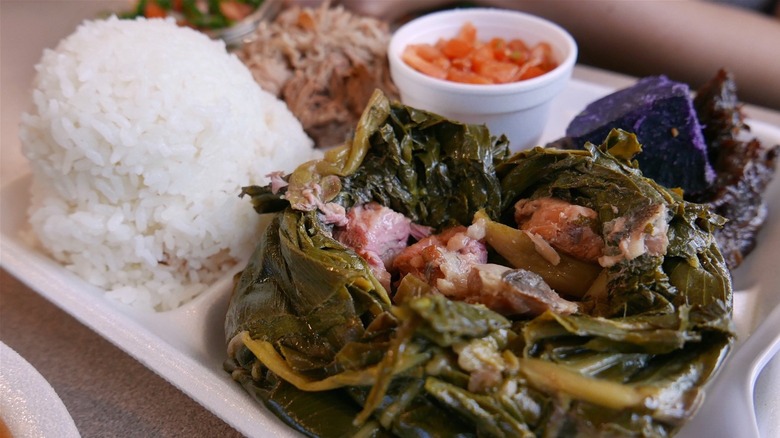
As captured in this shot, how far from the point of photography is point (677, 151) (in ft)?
7.47

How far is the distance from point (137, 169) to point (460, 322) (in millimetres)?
1429

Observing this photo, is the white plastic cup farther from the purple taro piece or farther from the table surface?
the table surface

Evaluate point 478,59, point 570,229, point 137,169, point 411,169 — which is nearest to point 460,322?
point 570,229

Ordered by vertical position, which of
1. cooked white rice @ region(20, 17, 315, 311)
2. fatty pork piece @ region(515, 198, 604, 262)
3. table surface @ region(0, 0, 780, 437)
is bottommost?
table surface @ region(0, 0, 780, 437)

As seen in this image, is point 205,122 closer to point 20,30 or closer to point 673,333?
point 673,333

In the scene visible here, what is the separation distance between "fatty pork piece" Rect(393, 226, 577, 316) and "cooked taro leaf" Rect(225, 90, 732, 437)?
0.06m

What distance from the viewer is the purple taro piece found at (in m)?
2.26

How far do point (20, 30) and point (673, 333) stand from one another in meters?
5.23

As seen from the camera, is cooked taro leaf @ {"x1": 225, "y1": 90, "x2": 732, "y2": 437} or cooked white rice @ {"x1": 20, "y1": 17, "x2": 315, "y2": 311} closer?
cooked taro leaf @ {"x1": 225, "y1": 90, "x2": 732, "y2": 437}

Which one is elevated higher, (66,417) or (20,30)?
(66,417)

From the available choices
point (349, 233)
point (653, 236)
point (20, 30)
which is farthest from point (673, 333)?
point (20, 30)

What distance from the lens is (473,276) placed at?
1.54 metres

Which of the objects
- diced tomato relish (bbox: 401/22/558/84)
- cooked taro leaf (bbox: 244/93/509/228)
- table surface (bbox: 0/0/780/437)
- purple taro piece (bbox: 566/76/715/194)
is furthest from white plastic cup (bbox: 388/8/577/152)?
table surface (bbox: 0/0/780/437)

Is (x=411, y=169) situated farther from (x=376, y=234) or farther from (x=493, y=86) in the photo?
(x=493, y=86)
